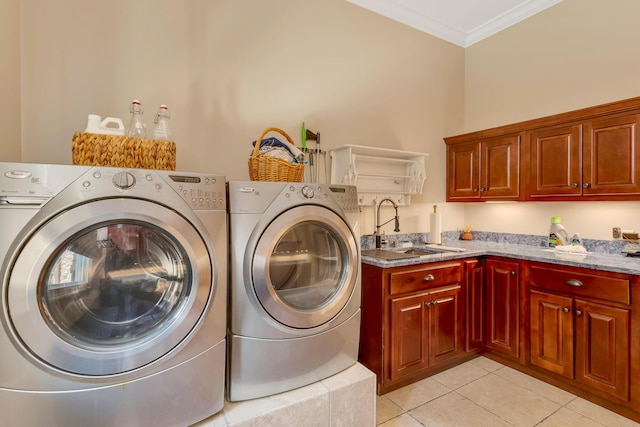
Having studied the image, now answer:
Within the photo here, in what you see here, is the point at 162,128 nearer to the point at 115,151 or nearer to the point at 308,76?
the point at 115,151

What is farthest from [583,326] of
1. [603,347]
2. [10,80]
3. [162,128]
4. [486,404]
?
[10,80]

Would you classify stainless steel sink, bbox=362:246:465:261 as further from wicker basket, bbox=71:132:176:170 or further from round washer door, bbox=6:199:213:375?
wicker basket, bbox=71:132:176:170

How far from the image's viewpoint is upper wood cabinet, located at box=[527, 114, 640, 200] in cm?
203

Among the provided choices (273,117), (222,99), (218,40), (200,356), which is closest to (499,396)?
(200,356)

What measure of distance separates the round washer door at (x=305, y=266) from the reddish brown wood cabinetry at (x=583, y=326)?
141 cm

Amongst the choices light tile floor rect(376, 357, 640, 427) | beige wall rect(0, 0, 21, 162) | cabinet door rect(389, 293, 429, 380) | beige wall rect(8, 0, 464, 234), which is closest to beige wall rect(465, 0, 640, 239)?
beige wall rect(8, 0, 464, 234)

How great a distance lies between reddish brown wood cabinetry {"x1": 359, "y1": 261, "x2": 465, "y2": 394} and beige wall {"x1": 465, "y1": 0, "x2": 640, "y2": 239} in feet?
3.61

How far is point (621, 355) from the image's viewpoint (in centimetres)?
178

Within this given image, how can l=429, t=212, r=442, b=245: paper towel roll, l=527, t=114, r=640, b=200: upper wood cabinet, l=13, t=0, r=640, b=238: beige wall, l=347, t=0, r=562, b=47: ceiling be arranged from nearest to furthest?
1. l=13, t=0, r=640, b=238: beige wall
2. l=527, t=114, r=640, b=200: upper wood cabinet
3. l=347, t=0, r=562, b=47: ceiling
4. l=429, t=212, r=442, b=245: paper towel roll

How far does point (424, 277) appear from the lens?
2109 mm

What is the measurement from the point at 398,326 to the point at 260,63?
2003 mm

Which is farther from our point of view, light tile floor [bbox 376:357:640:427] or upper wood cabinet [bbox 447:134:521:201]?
upper wood cabinet [bbox 447:134:521:201]

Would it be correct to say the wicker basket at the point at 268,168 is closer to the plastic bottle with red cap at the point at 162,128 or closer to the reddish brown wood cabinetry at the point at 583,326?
the plastic bottle with red cap at the point at 162,128

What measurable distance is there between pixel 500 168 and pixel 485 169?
0.14 meters
